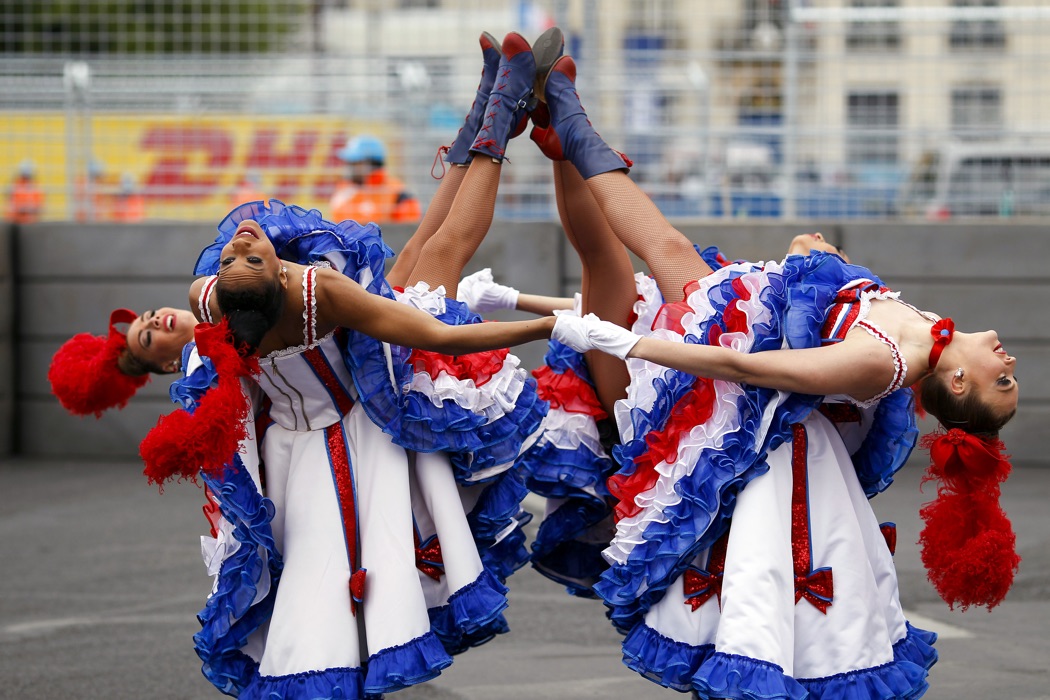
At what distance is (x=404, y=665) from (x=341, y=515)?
0.44m

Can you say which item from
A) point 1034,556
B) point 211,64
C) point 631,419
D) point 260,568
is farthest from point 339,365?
point 211,64

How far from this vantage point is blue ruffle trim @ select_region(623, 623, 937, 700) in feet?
10.2

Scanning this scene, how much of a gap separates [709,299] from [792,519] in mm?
652

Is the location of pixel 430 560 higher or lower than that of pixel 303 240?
lower

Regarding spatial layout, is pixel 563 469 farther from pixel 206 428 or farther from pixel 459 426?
pixel 206 428

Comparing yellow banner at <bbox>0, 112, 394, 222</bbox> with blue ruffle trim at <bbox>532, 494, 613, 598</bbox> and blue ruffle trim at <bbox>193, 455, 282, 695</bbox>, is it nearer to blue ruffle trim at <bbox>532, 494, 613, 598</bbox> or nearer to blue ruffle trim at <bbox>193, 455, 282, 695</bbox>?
blue ruffle trim at <bbox>532, 494, 613, 598</bbox>

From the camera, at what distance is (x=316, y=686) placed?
3258mm

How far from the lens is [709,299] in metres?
3.53

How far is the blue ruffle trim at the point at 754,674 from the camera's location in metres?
3.11

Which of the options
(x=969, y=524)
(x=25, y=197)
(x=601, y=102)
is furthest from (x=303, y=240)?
(x=25, y=197)

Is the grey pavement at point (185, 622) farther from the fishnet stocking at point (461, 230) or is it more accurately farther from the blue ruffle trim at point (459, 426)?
the fishnet stocking at point (461, 230)

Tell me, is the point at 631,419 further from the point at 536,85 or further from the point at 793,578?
the point at 536,85

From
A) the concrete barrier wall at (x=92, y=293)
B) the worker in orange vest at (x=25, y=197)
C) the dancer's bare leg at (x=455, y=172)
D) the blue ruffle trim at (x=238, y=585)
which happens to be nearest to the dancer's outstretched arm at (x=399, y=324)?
the blue ruffle trim at (x=238, y=585)

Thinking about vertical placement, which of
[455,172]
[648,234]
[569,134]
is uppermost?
[569,134]
